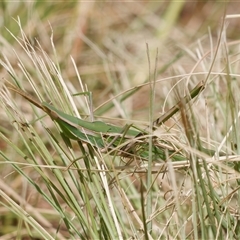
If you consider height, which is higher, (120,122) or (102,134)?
(102,134)

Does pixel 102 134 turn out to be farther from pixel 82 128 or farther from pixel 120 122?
pixel 120 122

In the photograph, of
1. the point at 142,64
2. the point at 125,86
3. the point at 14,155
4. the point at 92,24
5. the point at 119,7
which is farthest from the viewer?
the point at 119,7

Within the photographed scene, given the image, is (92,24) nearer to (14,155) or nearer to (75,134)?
(14,155)

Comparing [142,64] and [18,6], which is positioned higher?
[18,6]

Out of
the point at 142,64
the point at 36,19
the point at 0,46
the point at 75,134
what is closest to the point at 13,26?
the point at 36,19

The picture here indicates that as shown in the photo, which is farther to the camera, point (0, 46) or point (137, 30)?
point (137, 30)

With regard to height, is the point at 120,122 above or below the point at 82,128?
below

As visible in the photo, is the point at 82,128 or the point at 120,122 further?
the point at 120,122

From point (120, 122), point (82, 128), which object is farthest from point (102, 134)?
point (120, 122)
